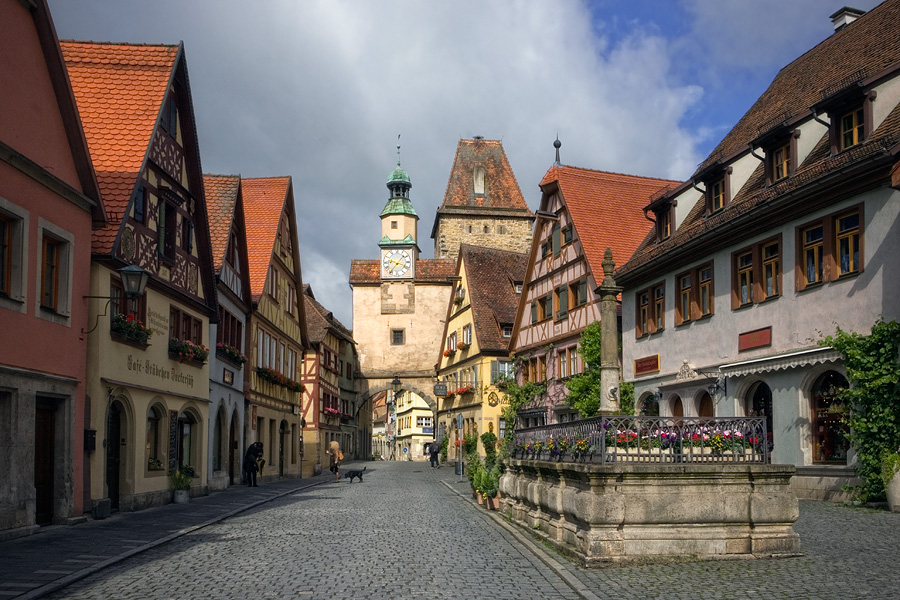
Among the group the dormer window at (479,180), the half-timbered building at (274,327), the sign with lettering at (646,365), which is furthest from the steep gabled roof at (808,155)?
the dormer window at (479,180)

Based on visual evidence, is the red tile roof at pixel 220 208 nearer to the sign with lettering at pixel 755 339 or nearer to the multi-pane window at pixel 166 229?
the multi-pane window at pixel 166 229

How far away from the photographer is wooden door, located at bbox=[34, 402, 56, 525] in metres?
15.9

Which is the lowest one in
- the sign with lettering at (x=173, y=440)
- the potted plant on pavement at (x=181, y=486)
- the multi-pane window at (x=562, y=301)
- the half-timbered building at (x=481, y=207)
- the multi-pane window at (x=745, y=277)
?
the potted plant on pavement at (x=181, y=486)

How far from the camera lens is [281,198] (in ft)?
120

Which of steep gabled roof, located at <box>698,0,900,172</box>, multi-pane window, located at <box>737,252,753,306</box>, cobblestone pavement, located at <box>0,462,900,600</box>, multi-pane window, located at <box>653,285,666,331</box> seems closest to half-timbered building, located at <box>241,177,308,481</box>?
multi-pane window, located at <box>653,285,666,331</box>

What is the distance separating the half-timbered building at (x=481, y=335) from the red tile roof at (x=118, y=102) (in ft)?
90.9

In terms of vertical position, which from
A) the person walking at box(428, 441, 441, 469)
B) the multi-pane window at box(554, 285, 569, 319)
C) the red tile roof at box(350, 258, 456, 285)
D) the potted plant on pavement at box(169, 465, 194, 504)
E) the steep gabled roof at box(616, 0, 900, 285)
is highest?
the red tile roof at box(350, 258, 456, 285)

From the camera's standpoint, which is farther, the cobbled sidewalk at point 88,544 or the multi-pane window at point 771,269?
the multi-pane window at point 771,269

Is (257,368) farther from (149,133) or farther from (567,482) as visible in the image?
(567,482)

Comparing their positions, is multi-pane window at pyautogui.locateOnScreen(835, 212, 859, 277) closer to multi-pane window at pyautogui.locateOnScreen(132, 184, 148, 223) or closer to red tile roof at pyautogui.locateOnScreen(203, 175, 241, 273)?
multi-pane window at pyautogui.locateOnScreen(132, 184, 148, 223)

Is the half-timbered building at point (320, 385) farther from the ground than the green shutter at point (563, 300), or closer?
closer

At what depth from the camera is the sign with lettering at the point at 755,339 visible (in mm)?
21266

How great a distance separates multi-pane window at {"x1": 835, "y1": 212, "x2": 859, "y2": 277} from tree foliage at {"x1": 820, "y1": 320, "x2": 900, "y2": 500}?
1.50m

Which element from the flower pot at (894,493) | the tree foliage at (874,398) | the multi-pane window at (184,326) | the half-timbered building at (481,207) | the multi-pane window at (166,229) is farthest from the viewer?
the half-timbered building at (481,207)
